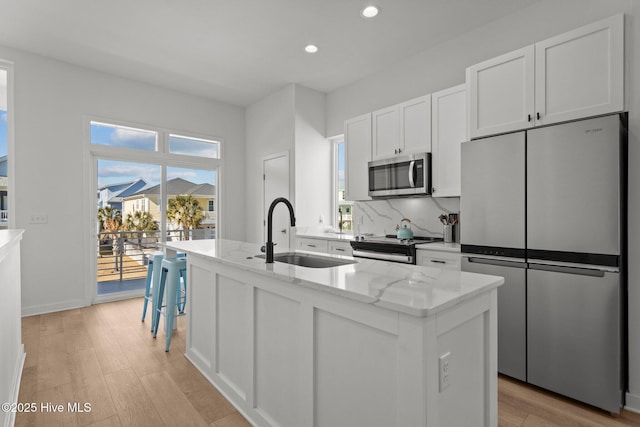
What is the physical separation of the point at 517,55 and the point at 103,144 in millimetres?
4631

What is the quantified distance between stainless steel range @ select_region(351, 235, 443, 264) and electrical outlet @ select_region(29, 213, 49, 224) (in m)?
3.53

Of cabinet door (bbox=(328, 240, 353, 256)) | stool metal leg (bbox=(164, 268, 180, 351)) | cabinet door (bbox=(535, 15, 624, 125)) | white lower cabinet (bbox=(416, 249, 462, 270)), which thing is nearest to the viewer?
cabinet door (bbox=(535, 15, 624, 125))

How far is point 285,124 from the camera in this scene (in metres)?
4.77

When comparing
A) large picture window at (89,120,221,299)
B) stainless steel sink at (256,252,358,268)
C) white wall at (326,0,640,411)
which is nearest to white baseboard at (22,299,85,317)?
large picture window at (89,120,221,299)

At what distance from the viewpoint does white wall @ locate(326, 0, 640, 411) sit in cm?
210

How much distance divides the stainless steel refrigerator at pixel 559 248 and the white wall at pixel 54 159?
14.4 ft

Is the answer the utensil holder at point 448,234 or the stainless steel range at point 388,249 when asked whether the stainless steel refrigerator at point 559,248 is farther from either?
the utensil holder at point 448,234

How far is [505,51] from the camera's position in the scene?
306 cm

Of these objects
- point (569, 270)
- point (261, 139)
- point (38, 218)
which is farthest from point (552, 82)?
point (38, 218)

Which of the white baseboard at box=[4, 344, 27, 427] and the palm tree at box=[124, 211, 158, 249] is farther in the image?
the palm tree at box=[124, 211, 158, 249]

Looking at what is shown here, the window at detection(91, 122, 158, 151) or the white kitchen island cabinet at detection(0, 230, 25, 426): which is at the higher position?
the window at detection(91, 122, 158, 151)

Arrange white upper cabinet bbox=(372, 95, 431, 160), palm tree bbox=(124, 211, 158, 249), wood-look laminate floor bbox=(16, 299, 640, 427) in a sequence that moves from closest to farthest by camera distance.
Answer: wood-look laminate floor bbox=(16, 299, 640, 427) → white upper cabinet bbox=(372, 95, 431, 160) → palm tree bbox=(124, 211, 158, 249)

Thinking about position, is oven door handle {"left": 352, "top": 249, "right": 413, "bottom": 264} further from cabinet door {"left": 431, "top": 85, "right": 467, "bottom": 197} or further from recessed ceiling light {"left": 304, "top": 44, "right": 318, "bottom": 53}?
recessed ceiling light {"left": 304, "top": 44, "right": 318, "bottom": 53}

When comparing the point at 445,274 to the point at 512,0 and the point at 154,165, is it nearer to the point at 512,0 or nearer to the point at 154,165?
the point at 512,0
